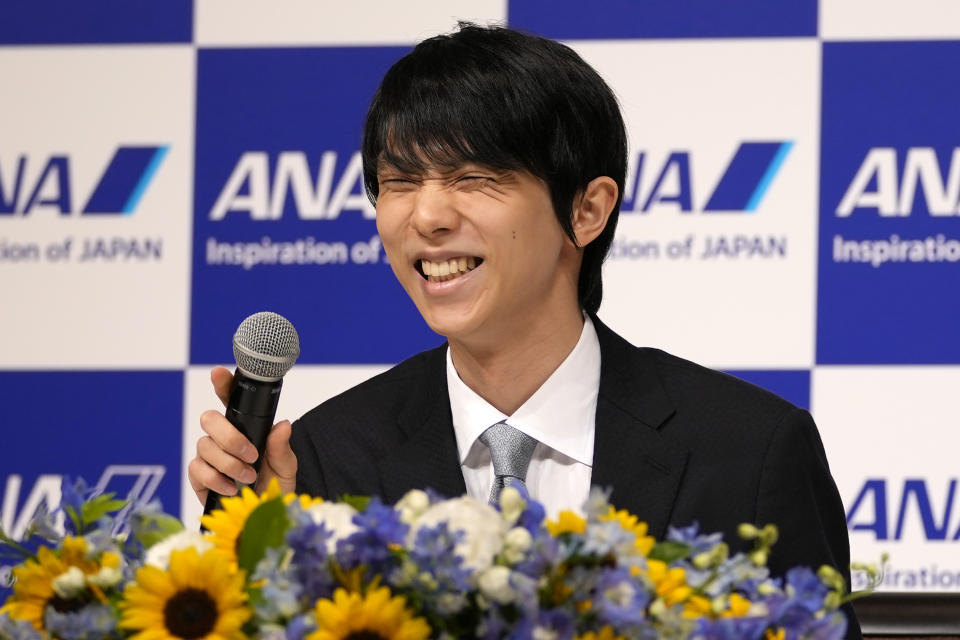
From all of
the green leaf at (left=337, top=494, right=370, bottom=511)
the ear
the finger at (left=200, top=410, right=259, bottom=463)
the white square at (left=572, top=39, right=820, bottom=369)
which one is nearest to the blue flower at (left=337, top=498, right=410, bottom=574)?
the green leaf at (left=337, top=494, right=370, bottom=511)

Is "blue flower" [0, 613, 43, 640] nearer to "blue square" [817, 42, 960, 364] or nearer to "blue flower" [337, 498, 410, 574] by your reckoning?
"blue flower" [337, 498, 410, 574]

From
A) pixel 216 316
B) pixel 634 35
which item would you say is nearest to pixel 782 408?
pixel 634 35

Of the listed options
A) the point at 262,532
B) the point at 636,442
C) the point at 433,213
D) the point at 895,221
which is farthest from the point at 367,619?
the point at 895,221

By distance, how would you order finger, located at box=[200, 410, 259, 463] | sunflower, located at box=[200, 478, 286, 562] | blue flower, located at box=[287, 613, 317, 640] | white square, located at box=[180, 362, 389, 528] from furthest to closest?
white square, located at box=[180, 362, 389, 528], finger, located at box=[200, 410, 259, 463], sunflower, located at box=[200, 478, 286, 562], blue flower, located at box=[287, 613, 317, 640]

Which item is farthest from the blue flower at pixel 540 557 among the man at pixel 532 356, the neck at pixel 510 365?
the neck at pixel 510 365

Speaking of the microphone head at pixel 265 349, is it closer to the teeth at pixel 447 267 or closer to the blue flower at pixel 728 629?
the teeth at pixel 447 267

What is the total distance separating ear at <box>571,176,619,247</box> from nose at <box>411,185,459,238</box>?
25 cm

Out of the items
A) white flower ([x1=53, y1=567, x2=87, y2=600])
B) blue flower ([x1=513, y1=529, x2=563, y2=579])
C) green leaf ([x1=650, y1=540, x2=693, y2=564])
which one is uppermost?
blue flower ([x1=513, y1=529, x2=563, y2=579])

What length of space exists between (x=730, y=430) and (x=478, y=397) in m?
0.35

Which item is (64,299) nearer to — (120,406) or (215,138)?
(120,406)

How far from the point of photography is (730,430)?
180 cm

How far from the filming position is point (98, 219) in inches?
119

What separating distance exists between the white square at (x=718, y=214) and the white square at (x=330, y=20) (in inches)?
11.6

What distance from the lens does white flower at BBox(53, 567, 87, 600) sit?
839 millimetres
